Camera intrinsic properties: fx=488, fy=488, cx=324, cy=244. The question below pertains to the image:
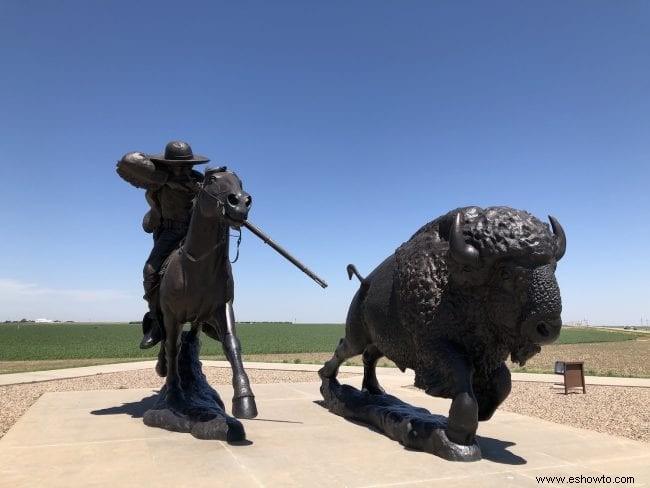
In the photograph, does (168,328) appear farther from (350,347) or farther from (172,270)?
(350,347)

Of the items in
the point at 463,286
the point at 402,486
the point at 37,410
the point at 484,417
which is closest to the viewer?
the point at 402,486

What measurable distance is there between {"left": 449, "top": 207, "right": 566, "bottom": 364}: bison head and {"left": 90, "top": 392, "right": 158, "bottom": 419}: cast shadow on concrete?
4671 millimetres

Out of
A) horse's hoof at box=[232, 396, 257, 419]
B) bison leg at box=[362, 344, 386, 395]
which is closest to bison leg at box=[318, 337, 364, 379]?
bison leg at box=[362, 344, 386, 395]

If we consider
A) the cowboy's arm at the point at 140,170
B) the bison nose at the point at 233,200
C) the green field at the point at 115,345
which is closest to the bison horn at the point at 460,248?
the bison nose at the point at 233,200

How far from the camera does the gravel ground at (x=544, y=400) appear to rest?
7.54 meters

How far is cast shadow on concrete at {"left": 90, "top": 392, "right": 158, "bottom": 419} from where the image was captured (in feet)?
21.7

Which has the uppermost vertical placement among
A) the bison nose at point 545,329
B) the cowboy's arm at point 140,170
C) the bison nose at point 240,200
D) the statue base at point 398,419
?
the cowboy's arm at point 140,170

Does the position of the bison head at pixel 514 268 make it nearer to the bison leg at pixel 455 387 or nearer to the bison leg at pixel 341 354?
the bison leg at pixel 455 387

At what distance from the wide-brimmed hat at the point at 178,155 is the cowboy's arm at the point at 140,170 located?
0.11 meters

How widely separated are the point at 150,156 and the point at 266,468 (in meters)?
3.67

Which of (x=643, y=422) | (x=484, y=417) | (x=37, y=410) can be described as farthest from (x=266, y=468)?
(x=643, y=422)

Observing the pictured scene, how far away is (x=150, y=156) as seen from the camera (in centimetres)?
568

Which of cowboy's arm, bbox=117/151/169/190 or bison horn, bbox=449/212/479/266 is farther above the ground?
cowboy's arm, bbox=117/151/169/190

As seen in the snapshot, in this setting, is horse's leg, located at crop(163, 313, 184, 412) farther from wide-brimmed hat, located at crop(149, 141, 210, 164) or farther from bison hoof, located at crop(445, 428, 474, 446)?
bison hoof, located at crop(445, 428, 474, 446)
